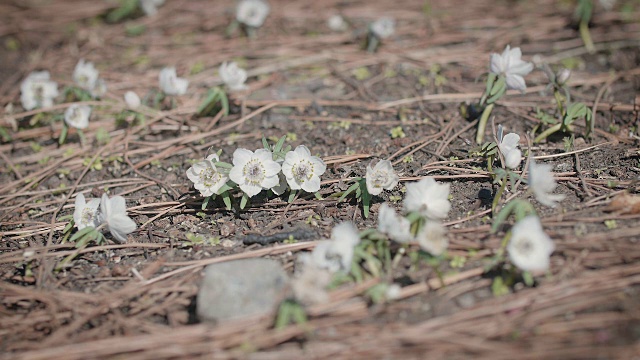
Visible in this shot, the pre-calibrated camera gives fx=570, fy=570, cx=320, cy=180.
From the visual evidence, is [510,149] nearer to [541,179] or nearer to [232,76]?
[541,179]

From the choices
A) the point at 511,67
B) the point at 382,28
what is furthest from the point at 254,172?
the point at 382,28

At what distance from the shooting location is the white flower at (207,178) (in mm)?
2701

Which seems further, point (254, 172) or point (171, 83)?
point (171, 83)

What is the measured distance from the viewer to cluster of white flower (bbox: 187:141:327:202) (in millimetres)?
2639

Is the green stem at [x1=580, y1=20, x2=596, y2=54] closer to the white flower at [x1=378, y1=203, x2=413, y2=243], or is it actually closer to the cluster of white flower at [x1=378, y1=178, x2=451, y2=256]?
the cluster of white flower at [x1=378, y1=178, x2=451, y2=256]

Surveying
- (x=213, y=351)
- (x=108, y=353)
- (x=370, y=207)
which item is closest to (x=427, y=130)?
(x=370, y=207)

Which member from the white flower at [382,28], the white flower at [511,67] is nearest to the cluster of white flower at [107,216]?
the white flower at [511,67]

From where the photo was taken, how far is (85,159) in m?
3.34

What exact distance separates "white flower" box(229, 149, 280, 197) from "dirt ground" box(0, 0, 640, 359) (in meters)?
0.19

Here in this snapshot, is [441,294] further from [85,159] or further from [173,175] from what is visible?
[85,159]

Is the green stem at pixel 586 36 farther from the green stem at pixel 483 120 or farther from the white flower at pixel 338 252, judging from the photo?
the white flower at pixel 338 252

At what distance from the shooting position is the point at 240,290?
2.14m

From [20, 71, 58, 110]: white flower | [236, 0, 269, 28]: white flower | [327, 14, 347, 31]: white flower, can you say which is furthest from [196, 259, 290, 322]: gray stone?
[327, 14, 347, 31]: white flower

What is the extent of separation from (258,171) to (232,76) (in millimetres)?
1005
